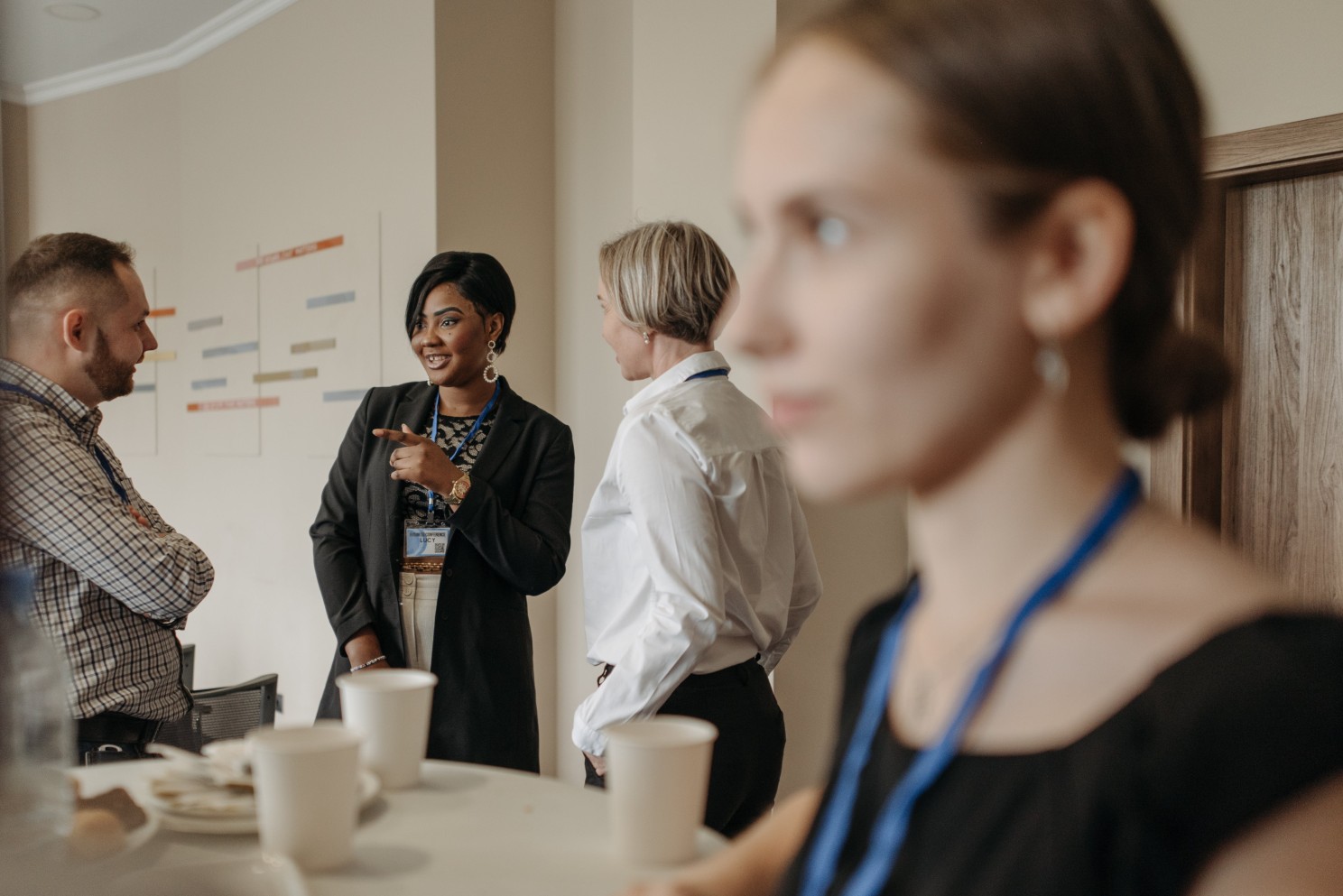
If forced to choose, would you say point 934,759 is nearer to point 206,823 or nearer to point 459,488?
point 206,823

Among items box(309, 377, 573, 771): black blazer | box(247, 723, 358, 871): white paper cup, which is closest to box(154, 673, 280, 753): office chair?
box(309, 377, 573, 771): black blazer

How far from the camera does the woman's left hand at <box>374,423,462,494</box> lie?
1829 mm

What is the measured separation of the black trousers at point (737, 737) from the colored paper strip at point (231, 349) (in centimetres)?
314

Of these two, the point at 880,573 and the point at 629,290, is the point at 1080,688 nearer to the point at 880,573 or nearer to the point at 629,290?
the point at 629,290

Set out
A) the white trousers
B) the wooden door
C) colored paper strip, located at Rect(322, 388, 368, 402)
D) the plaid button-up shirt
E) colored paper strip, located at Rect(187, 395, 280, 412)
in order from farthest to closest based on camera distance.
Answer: colored paper strip, located at Rect(187, 395, 280, 412), colored paper strip, located at Rect(322, 388, 368, 402), the wooden door, the white trousers, the plaid button-up shirt

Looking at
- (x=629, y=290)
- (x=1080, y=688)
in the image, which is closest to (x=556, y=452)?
(x=629, y=290)

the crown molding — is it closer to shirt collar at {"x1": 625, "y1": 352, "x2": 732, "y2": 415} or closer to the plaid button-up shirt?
the plaid button-up shirt

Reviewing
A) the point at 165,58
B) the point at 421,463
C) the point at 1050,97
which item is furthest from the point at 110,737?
the point at 165,58

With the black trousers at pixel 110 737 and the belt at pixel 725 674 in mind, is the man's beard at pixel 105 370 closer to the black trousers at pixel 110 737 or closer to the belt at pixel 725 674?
the black trousers at pixel 110 737

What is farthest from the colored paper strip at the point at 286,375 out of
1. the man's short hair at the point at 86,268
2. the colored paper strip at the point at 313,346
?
the man's short hair at the point at 86,268

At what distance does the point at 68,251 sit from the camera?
1530 millimetres

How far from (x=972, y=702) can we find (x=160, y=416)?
5.00 metres

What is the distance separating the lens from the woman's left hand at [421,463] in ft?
6.00

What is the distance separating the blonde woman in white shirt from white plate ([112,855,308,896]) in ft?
3.20
